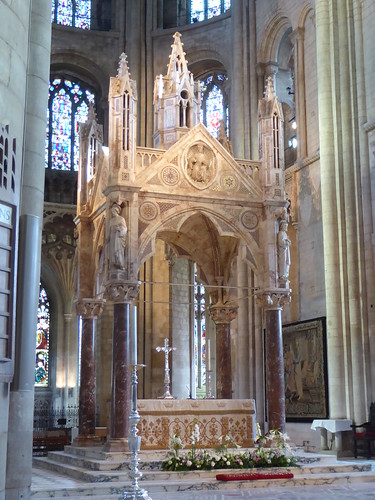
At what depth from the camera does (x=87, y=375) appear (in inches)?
689

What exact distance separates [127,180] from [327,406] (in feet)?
26.0

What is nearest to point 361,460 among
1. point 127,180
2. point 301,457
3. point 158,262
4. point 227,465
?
point 301,457

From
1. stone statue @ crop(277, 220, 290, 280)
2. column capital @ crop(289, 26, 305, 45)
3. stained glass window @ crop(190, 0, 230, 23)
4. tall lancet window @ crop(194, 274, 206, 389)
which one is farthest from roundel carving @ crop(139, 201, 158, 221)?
stained glass window @ crop(190, 0, 230, 23)

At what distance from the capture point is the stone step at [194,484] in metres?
11.6

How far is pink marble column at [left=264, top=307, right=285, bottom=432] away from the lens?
1557 centimetres

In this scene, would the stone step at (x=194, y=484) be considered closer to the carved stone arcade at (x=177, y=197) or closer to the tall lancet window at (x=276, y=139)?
the carved stone arcade at (x=177, y=197)

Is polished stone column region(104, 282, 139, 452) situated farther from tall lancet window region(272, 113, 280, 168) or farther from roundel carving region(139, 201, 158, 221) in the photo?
tall lancet window region(272, 113, 280, 168)

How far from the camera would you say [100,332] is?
83.9ft

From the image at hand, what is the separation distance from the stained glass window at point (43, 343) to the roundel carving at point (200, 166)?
1539 cm

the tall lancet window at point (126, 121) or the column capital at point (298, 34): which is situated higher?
the column capital at point (298, 34)

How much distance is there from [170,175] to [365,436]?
739 centimetres

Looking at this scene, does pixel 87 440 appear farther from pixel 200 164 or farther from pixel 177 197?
pixel 200 164

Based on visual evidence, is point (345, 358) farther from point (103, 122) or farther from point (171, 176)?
point (103, 122)

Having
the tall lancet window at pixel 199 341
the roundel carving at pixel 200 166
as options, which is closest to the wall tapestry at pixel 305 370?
the roundel carving at pixel 200 166
